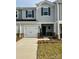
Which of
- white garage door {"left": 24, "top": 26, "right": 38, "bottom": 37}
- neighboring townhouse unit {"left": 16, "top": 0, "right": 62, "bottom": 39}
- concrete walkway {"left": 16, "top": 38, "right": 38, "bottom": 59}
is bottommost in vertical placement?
concrete walkway {"left": 16, "top": 38, "right": 38, "bottom": 59}

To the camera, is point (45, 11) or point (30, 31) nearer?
point (45, 11)

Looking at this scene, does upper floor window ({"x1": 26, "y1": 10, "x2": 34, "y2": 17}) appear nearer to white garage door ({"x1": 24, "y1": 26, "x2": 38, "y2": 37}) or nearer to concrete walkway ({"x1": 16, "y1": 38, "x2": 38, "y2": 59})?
white garage door ({"x1": 24, "y1": 26, "x2": 38, "y2": 37})

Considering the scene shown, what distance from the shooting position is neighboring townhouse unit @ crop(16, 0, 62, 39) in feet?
112

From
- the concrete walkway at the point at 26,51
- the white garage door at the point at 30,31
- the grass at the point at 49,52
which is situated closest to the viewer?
the grass at the point at 49,52

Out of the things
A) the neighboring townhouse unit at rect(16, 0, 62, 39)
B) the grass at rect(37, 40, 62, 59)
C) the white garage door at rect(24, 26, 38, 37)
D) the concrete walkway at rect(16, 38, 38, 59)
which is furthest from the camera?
the white garage door at rect(24, 26, 38, 37)

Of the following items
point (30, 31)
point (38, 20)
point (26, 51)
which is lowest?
point (26, 51)

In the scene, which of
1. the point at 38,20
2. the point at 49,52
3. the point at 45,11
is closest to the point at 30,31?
the point at 38,20

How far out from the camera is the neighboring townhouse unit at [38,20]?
3416cm

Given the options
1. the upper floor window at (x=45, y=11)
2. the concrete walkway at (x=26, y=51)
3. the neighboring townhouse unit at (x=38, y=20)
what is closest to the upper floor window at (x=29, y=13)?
the neighboring townhouse unit at (x=38, y=20)

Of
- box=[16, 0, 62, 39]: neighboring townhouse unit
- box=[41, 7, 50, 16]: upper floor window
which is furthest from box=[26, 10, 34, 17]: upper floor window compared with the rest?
box=[41, 7, 50, 16]: upper floor window

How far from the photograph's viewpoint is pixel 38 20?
113ft

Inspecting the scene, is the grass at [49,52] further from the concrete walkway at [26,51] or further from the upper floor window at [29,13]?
the upper floor window at [29,13]

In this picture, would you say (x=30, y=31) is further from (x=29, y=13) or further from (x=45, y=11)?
(x=45, y=11)
